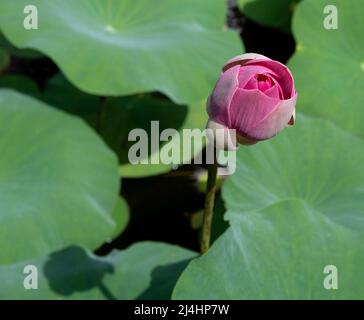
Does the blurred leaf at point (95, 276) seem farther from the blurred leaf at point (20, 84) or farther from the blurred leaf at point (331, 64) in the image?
the blurred leaf at point (20, 84)

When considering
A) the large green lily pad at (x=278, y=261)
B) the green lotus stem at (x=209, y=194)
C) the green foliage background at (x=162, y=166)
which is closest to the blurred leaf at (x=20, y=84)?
the green foliage background at (x=162, y=166)

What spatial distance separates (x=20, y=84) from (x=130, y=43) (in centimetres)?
55

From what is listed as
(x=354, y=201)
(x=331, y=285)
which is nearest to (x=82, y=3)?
(x=354, y=201)

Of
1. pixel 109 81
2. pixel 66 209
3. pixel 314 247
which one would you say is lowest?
pixel 66 209

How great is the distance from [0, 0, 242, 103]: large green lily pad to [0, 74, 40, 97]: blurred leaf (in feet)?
1.32

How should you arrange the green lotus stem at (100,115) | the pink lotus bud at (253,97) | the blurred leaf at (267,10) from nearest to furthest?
the pink lotus bud at (253,97) < the green lotus stem at (100,115) < the blurred leaf at (267,10)

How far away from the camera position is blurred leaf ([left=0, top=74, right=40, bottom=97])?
2.02 metres

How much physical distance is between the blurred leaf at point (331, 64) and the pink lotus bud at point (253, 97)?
0.91 m

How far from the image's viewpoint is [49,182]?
1428 millimetres

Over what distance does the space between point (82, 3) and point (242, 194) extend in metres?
0.64

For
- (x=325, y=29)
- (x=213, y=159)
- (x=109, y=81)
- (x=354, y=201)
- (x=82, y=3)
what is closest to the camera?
(x=213, y=159)

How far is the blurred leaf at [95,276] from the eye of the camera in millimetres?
1177
